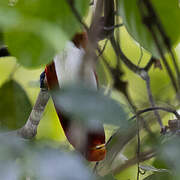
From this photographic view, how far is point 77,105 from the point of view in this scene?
0.30m

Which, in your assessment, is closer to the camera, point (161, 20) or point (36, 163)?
point (36, 163)

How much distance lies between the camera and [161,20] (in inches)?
22.0

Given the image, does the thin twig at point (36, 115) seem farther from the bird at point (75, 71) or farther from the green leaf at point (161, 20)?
the green leaf at point (161, 20)

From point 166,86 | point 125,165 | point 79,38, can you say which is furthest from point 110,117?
point 166,86

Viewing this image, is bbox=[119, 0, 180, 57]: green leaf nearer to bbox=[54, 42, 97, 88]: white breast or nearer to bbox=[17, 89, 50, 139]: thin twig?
bbox=[54, 42, 97, 88]: white breast

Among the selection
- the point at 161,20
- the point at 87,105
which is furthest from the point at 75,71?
the point at 87,105

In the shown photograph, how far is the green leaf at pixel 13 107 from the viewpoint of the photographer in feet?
2.71

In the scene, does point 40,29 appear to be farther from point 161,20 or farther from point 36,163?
point 161,20

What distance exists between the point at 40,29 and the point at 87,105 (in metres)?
0.09

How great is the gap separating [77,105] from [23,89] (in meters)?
0.61

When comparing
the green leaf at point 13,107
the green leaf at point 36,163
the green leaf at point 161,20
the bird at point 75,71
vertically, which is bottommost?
the green leaf at point 13,107

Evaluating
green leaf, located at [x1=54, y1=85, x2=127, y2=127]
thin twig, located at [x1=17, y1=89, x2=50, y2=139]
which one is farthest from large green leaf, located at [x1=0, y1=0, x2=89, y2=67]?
thin twig, located at [x1=17, y1=89, x2=50, y2=139]

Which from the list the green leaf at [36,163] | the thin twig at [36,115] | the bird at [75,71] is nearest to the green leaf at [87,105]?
the green leaf at [36,163]

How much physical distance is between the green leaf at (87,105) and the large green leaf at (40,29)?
5 cm
